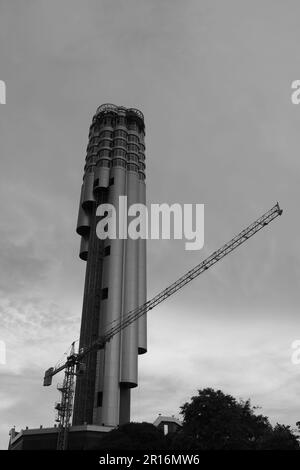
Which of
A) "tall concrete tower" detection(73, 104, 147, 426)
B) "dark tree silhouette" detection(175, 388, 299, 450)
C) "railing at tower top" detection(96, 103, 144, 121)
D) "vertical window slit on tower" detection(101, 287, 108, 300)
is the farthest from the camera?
"railing at tower top" detection(96, 103, 144, 121)

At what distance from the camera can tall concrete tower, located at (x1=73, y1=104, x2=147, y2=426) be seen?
442ft

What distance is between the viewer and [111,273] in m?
146

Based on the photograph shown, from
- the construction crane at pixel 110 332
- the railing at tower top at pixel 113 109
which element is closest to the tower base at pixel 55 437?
the construction crane at pixel 110 332

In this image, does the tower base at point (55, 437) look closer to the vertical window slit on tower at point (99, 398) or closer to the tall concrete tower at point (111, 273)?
the tall concrete tower at point (111, 273)

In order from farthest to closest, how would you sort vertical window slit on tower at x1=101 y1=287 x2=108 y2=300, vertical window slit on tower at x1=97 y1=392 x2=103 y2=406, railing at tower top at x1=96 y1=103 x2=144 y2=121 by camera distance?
railing at tower top at x1=96 y1=103 x2=144 y2=121, vertical window slit on tower at x1=101 y1=287 x2=108 y2=300, vertical window slit on tower at x1=97 y1=392 x2=103 y2=406

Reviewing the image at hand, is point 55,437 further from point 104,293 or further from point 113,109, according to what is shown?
point 113,109

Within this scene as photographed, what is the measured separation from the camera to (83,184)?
171375 mm

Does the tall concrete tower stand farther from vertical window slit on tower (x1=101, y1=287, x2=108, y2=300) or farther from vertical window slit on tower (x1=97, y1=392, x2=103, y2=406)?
vertical window slit on tower (x1=97, y1=392, x2=103, y2=406)

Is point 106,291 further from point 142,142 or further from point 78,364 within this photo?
point 142,142

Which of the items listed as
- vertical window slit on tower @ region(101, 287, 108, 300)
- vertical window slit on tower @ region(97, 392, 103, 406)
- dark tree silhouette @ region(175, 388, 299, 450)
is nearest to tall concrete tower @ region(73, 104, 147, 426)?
vertical window slit on tower @ region(101, 287, 108, 300)

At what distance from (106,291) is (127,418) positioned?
35.6 m

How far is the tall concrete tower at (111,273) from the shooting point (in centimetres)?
13475
